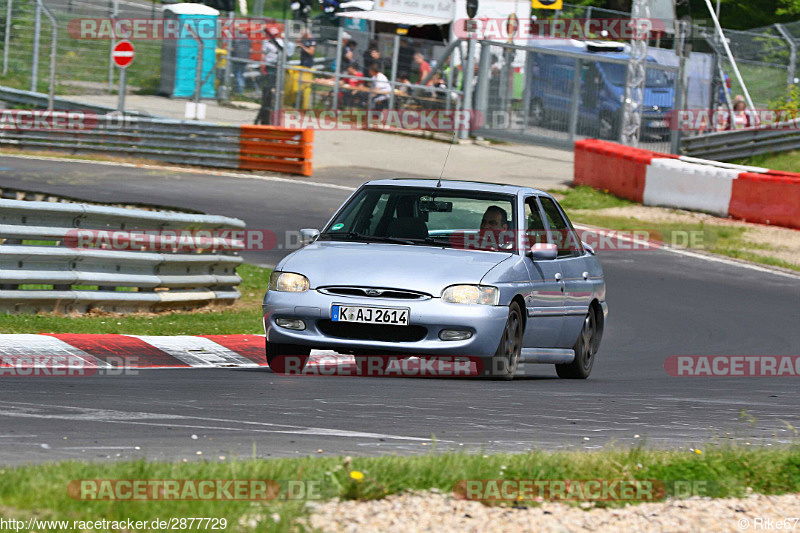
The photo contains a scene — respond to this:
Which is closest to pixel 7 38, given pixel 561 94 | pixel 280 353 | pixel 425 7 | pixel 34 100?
pixel 34 100

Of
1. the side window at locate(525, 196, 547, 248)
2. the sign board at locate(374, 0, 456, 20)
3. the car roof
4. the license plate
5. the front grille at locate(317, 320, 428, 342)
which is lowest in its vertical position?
the front grille at locate(317, 320, 428, 342)

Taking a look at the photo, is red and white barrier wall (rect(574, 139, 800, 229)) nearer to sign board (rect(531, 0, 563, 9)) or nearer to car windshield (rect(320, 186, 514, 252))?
car windshield (rect(320, 186, 514, 252))

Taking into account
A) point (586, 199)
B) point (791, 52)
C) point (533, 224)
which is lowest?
point (586, 199)

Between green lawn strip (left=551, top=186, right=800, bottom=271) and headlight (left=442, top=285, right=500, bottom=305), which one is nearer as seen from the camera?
headlight (left=442, top=285, right=500, bottom=305)

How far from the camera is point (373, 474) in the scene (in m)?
4.68

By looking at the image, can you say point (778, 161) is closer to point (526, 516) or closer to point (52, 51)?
point (52, 51)

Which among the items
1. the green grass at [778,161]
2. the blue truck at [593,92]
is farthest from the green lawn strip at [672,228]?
the blue truck at [593,92]

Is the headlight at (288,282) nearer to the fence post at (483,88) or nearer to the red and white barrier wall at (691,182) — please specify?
the red and white barrier wall at (691,182)

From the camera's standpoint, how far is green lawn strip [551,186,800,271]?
62.5 ft

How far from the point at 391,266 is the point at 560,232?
2.33 m

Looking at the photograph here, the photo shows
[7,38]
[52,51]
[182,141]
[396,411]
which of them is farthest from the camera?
[7,38]

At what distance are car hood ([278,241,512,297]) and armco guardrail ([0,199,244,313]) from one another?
9.45ft

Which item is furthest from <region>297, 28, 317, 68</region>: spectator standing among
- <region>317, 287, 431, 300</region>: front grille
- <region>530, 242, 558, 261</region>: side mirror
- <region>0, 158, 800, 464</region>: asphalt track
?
<region>317, 287, 431, 300</region>: front grille

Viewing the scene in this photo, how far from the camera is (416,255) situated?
27.7ft
